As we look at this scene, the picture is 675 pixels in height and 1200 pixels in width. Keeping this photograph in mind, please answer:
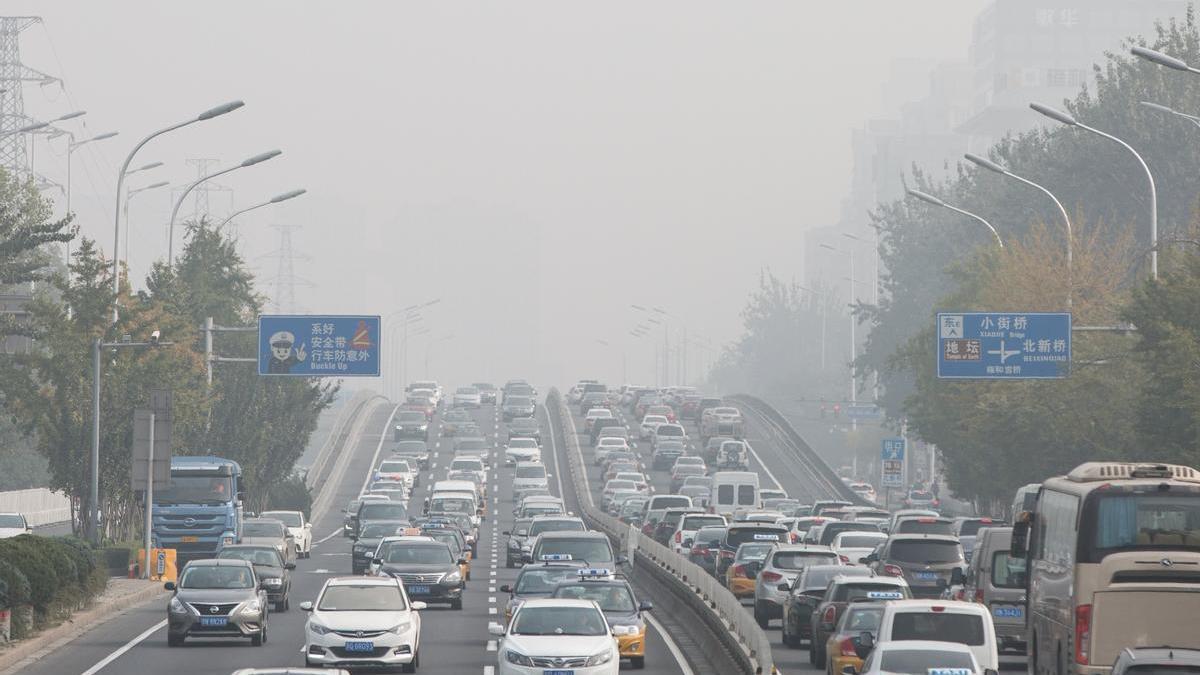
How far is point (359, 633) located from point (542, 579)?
196 inches

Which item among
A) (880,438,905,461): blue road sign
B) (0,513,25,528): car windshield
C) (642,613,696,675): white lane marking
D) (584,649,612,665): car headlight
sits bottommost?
(642,613,696,675): white lane marking

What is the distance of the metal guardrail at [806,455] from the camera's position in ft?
359

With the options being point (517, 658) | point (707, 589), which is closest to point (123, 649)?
point (707, 589)

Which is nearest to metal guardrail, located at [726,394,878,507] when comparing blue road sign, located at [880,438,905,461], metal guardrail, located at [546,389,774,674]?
blue road sign, located at [880,438,905,461]

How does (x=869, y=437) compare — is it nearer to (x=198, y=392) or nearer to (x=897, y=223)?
(x=897, y=223)

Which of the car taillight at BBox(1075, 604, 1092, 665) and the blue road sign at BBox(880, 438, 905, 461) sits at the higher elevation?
the blue road sign at BBox(880, 438, 905, 461)

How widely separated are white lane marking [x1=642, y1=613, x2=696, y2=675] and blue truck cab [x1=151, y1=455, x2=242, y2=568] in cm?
1664

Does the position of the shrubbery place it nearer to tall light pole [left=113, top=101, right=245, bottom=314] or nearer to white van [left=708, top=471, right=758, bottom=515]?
tall light pole [left=113, top=101, right=245, bottom=314]

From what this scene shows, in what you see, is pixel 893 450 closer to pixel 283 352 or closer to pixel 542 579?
pixel 283 352

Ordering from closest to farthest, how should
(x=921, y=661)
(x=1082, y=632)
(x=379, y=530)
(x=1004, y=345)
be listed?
(x=921, y=661) < (x=1082, y=632) < (x=1004, y=345) < (x=379, y=530)

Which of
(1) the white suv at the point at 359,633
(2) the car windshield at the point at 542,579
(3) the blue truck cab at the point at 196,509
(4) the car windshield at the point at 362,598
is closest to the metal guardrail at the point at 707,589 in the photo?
(2) the car windshield at the point at 542,579

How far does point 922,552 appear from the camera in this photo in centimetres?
3838

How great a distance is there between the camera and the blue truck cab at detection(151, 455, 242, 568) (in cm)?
5594

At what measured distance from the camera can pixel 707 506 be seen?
275ft
